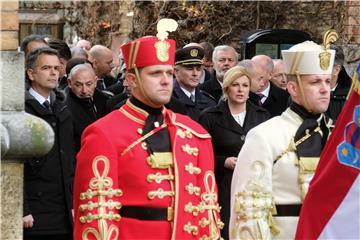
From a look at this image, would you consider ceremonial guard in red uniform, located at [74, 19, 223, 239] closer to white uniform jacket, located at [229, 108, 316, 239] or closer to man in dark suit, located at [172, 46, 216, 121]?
white uniform jacket, located at [229, 108, 316, 239]

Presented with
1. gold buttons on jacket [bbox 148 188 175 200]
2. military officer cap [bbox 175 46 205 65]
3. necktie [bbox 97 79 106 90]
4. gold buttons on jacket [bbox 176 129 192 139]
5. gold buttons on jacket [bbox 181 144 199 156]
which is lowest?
gold buttons on jacket [bbox 148 188 175 200]

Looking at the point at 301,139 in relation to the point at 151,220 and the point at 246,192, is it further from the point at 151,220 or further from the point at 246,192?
the point at 151,220

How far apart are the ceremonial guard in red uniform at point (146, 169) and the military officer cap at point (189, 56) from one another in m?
3.63

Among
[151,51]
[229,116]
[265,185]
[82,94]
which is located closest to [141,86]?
[151,51]

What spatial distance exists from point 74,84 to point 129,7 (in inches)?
435

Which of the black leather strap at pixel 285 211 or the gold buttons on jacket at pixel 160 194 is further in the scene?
the black leather strap at pixel 285 211

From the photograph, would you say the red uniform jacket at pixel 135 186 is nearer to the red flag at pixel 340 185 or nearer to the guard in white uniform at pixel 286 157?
the guard in white uniform at pixel 286 157

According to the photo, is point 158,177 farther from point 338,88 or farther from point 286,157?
point 338,88

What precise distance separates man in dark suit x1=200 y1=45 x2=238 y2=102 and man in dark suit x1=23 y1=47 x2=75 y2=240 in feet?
11.1

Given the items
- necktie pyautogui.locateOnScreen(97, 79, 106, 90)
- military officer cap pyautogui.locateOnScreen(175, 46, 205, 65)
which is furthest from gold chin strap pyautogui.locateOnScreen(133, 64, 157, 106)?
necktie pyautogui.locateOnScreen(97, 79, 106, 90)

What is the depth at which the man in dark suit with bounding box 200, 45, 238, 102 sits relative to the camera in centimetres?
1182

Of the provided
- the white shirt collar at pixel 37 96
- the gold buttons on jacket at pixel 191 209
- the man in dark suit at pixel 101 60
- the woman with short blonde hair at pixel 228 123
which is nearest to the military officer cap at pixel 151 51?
the gold buttons on jacket at pixel 191 209

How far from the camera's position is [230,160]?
366 inches

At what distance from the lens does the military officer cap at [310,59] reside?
23.6ft
